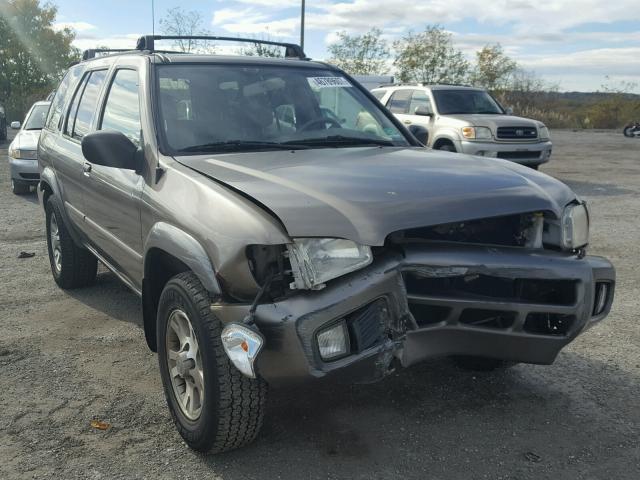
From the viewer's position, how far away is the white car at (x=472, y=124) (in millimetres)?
11438

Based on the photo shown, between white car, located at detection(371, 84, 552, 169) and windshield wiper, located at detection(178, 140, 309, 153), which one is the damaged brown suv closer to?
windshield wiper, located at detection(178, 140, 309, 153)

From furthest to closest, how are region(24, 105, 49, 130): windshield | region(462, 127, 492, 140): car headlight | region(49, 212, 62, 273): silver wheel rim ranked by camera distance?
1. region(24, 105, 49, 130): windshield
2. region(462, 127, 492, 140): car headlight
3. region(49, 212, 62, 273): silver wheel rim

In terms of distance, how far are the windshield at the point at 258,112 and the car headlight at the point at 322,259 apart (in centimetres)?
118

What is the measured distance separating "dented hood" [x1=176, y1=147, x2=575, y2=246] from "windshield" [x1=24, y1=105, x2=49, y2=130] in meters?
9.54

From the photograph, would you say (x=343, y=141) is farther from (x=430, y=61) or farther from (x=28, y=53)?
(x=28, y=53)

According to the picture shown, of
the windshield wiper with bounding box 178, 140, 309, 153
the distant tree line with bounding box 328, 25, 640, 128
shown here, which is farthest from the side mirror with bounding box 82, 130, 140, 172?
the distant tree line with bounding box 328, 25, 640, 128

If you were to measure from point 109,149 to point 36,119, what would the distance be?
953 cm

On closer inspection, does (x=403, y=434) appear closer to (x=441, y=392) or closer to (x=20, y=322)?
(x=441, y=392)

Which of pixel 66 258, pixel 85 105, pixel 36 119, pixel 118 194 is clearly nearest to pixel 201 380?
pixel 118 194

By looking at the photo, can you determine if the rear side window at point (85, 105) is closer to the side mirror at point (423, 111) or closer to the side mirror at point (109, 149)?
the side mirror at point (109, 149)

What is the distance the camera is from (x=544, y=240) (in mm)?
3025

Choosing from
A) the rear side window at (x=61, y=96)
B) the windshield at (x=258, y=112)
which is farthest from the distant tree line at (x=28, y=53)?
the windshield at (x=258, y=112)

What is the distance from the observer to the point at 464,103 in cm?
1246

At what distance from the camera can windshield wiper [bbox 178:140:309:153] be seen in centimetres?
346
